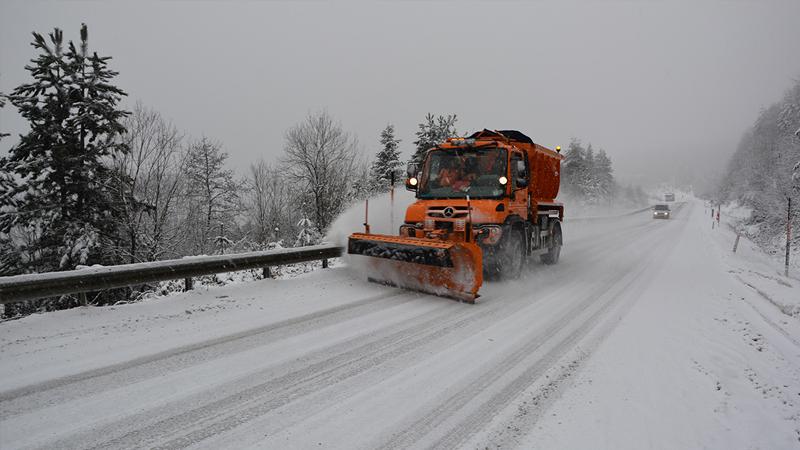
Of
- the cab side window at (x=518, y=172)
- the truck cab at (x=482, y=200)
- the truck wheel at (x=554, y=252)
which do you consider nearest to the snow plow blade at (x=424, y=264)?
the truck cab at (x=482, y=200)

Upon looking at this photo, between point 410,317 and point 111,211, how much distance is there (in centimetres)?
1048

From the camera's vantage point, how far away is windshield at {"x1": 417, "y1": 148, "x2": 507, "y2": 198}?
315 inches

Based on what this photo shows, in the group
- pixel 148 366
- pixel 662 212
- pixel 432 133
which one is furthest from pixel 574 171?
pixel 148 366

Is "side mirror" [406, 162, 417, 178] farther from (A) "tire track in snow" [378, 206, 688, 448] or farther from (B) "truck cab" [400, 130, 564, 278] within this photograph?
(A) "tire track in snow" [378, 206, 688, 448]

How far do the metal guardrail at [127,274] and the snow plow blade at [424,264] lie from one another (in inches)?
67.6

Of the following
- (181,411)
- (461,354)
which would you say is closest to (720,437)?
(461,354)

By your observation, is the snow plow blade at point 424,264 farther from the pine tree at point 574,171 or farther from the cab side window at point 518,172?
the pine tree at point 574,171

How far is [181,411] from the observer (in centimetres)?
303

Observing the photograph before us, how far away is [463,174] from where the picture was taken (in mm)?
8305

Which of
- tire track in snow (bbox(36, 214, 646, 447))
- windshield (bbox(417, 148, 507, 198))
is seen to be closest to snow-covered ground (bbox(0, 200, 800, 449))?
tire track in snow (bbox(36, 214, 646, 447))

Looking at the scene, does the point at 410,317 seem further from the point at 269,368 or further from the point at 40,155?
the point at 40,155

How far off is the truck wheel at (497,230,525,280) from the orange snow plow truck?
0.06 ft

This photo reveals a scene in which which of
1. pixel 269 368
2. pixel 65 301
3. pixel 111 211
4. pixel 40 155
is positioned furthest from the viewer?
pixel 111 211

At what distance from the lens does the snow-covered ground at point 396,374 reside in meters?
2.84
